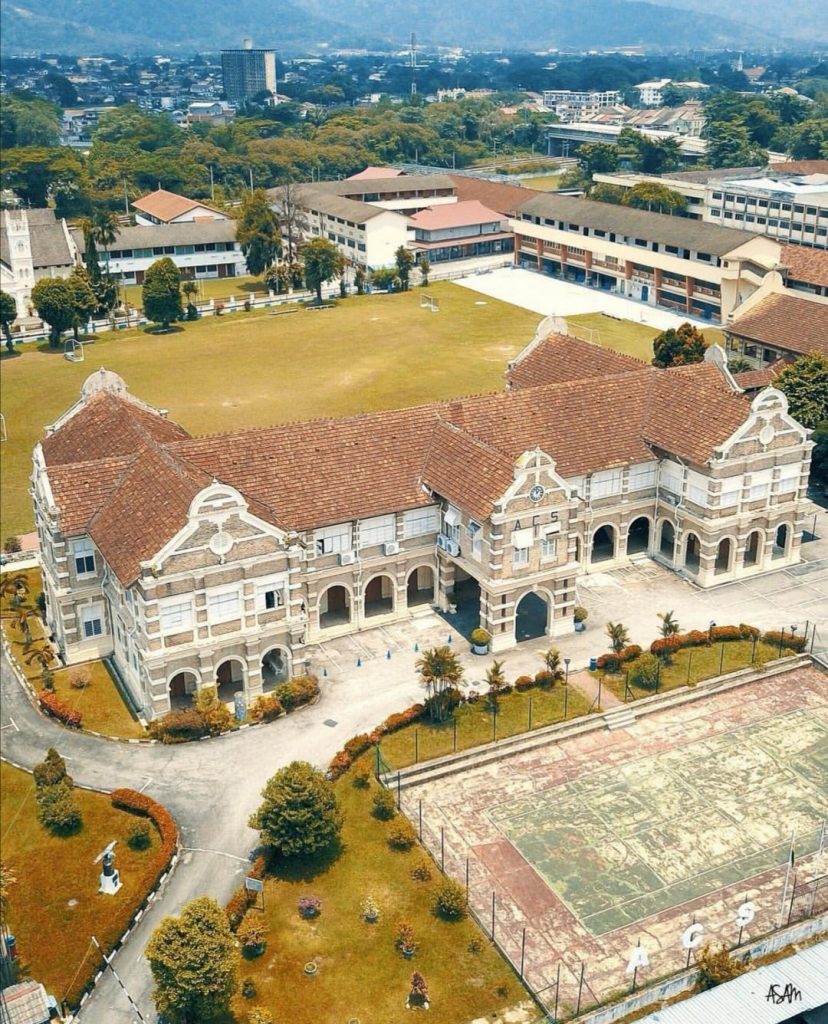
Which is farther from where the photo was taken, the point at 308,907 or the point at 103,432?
the point at 103,432

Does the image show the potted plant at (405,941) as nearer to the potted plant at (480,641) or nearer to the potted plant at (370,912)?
the potted plant at (370,912)

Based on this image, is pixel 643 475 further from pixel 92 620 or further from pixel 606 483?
pixel 92 620

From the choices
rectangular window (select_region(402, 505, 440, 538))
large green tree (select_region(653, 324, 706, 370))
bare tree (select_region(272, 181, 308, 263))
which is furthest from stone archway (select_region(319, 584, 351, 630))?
bare tree (select_region(272, 181, 308, 263))

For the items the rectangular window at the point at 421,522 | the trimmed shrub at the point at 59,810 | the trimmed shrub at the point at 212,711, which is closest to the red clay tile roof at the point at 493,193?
the rectangular window at the point at 421,522

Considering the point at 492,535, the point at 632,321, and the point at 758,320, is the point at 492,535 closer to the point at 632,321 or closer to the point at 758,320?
the point at 758,320

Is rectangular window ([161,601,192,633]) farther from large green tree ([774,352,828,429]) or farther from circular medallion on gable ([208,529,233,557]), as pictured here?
large green tree ([774,352,828,429])

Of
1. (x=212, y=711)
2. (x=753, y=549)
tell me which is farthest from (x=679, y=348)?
(x=212, y=711)

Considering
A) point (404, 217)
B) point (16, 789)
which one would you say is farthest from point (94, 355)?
point (16, 789)
